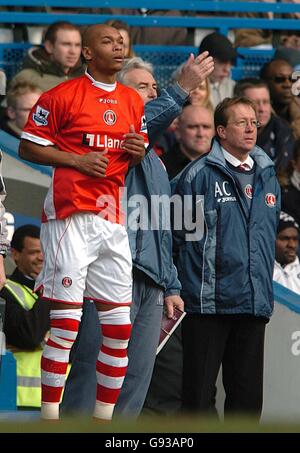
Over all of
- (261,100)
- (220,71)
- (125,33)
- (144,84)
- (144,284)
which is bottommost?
(144,284)

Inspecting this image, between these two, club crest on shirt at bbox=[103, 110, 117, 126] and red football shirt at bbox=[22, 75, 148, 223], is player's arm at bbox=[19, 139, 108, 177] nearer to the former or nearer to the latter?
red football shirt at bbox=[22, 75, 148, 223]

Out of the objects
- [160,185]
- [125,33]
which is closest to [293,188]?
[125,33]

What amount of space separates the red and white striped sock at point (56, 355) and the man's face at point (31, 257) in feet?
6.89

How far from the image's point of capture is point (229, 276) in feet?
23.1

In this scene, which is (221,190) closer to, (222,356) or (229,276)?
(229,276)

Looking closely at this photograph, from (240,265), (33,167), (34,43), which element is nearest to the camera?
(240,265)

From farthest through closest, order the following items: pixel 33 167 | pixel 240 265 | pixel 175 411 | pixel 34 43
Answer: pixel 34 43 < pixel 33 167 < pixel 175 411 < pixel 240 265

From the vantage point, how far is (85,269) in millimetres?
6176

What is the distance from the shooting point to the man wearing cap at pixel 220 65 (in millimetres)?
10531

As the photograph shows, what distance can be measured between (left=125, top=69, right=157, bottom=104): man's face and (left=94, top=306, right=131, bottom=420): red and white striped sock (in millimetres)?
1420

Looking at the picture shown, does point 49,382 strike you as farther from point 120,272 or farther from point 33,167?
point 33,167

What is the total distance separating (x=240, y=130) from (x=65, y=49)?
3.24m

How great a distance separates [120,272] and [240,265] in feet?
3.38
